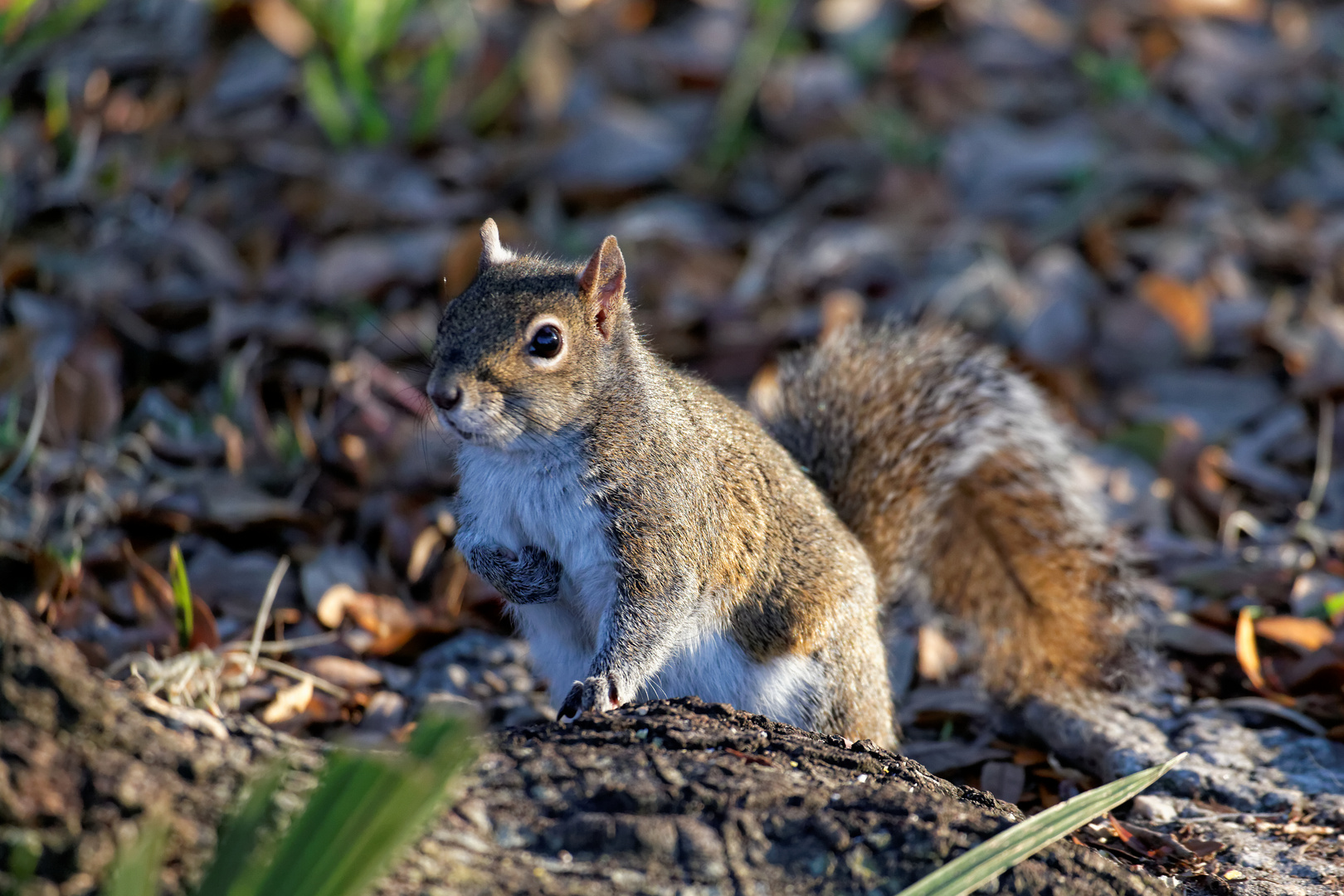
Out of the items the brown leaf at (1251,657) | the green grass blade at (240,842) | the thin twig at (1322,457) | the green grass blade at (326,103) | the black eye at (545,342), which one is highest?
the green grass blade at (326,103)

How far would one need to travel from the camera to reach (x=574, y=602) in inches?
100

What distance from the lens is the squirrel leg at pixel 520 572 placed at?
2.47 meters

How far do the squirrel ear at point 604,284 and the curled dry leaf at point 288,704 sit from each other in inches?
37.6

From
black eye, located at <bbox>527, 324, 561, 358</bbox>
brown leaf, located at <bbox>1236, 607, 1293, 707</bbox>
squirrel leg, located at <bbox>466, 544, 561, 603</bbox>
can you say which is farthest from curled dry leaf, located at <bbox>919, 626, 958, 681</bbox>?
black eye, located at <bbox>527, 324, 561, 358</bbox>

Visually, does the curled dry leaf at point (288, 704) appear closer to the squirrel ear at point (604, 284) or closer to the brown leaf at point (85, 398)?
the squirrel ear at point (604, 284)

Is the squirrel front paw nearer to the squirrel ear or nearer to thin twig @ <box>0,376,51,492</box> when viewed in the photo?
the squirrel ear

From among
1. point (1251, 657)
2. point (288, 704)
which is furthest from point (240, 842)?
point (1251, 657)

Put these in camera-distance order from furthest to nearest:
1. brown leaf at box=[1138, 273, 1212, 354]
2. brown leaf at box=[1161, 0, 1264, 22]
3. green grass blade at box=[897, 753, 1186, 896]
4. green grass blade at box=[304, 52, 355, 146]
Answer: brown leaf at box=[1161, 0, 1264, 22], green grass blade at box=[304, 52, 355, 146], brown leaf at box=[1138, 273, 1212, 354], green grass blade at box=[897, 753, 1186, 896]

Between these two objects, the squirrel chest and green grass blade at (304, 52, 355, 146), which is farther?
green grass blade at (304, 52, 355, 146)

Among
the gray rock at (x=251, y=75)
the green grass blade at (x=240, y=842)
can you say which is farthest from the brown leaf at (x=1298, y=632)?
the gray rock at (x=251, y=75)

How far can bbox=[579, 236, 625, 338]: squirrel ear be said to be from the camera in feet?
8.11

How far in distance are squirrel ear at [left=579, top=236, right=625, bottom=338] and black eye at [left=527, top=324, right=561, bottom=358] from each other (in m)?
0.11

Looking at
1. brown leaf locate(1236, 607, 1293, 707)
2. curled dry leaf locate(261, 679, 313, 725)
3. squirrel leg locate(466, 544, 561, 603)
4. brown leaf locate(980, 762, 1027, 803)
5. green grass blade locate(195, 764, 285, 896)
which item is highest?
green grass blade locate(195, 764, 285, 896)

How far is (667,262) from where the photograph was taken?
15.0 ft
